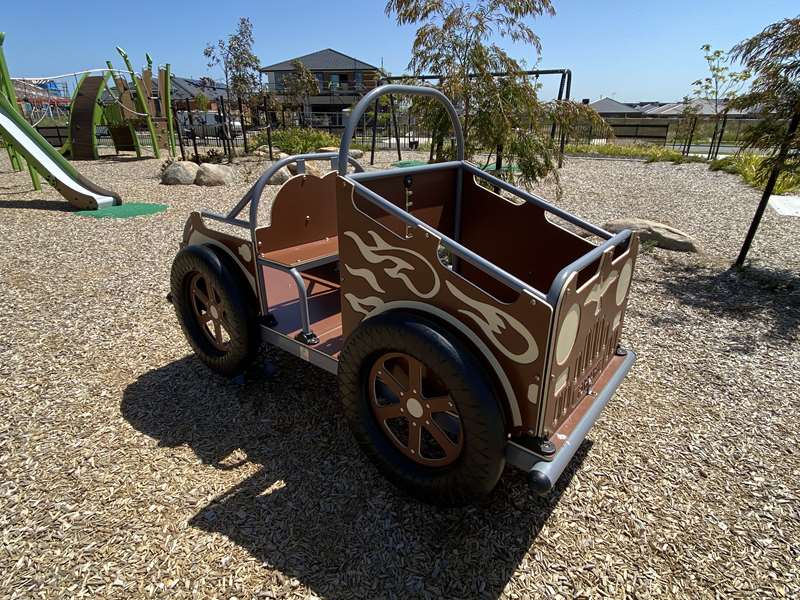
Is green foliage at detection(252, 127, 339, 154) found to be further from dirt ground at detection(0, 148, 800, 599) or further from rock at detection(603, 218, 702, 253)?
dirt ground at detection(0, 148, 800, 599)

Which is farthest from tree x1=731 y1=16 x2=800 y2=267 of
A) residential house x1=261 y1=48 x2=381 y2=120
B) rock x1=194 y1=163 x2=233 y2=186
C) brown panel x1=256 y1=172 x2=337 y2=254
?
residential house x1=261 y1=48 x2=381 y2=120

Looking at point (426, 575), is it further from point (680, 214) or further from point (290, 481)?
point (680, 214)

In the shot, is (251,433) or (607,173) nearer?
(251,433)

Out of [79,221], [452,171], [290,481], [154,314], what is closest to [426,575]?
[290,481]

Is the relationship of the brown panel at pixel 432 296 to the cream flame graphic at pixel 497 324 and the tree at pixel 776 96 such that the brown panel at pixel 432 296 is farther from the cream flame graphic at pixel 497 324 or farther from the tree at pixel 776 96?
the tree at pixel 776 96

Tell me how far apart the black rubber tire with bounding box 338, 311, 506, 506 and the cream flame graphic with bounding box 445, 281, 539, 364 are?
0.11 m

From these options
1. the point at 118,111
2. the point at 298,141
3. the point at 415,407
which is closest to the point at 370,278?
the point at 415,407

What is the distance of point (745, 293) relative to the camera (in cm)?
498

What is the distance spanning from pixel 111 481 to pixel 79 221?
6736mm

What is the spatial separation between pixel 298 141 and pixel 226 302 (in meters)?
14.3

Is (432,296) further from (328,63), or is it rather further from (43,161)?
(328,63)

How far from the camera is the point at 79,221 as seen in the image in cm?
772

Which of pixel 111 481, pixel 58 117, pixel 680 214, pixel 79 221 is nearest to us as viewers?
pixel 111 481

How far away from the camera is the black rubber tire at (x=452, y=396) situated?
6.11 ft
